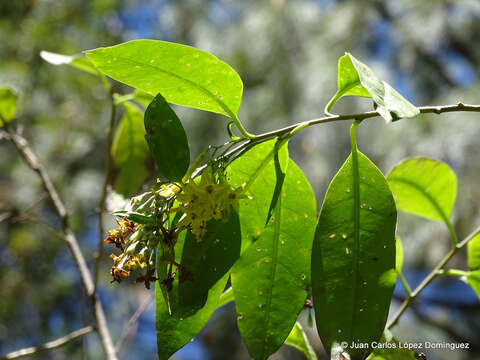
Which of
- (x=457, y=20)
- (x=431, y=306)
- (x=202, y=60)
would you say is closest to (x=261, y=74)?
(x=457, y=20)

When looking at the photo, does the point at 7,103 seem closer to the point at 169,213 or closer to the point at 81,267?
the point at 81,267

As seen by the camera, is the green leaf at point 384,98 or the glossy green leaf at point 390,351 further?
the glossy green leaf at point 390,351

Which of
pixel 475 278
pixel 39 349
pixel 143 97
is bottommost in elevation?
pixel 39 349

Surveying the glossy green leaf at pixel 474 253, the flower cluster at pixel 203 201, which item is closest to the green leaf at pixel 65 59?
the flower cluster at pixel 203 201

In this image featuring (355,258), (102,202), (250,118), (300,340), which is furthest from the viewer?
(250,118)

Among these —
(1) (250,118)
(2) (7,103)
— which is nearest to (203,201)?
(2) (7,103)

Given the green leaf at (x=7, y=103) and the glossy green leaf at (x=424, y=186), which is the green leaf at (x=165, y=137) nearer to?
the glossy green leaf at (x=424, y=186)

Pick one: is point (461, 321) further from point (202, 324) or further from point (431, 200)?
point (202, 324)
